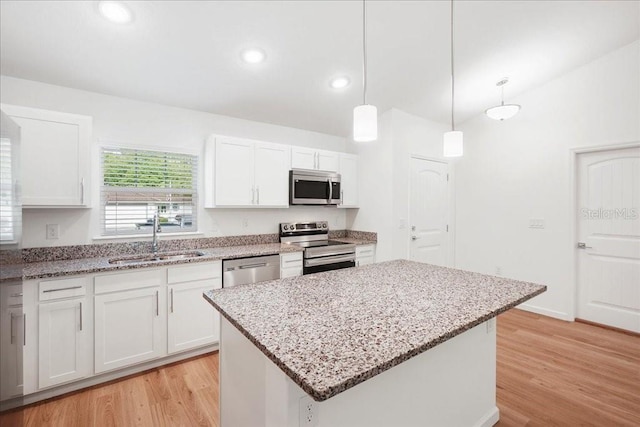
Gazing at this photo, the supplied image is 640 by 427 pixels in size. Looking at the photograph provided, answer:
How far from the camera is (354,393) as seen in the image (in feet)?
3.66

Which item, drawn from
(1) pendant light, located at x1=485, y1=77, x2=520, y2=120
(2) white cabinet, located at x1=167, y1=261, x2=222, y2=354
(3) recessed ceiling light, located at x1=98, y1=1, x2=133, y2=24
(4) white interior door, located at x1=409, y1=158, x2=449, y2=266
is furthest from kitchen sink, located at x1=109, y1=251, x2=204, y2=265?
(1) pendant light, located at x1=485, y1=77, x2=520, y2=120

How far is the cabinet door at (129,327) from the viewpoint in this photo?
2221 millimetres

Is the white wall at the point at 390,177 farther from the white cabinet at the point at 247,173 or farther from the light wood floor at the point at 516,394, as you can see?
the light wood floor at the point at 516,394

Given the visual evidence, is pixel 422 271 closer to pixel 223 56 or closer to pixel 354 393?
pixel 354 393

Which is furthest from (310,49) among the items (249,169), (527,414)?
(527,414)

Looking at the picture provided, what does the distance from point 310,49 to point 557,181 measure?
3.31m

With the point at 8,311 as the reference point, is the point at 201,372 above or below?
below

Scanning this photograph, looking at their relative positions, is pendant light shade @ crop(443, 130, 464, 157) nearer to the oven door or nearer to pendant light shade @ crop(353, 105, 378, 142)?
pendant light shade @ crop(353, 105, 378, 142)

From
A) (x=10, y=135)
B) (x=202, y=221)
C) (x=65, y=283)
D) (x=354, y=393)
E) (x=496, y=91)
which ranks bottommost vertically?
(x=354, y=393)

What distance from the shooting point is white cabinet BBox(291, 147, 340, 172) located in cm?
362

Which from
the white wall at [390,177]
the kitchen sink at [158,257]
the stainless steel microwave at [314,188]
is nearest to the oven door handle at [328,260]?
the white wall at [390,177]

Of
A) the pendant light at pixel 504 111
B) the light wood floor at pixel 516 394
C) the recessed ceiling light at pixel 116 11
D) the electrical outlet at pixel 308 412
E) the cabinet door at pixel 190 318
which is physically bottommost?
the light wood floor at pixel 516 394

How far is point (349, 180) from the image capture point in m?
4.11

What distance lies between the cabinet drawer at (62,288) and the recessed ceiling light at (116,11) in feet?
5.98
